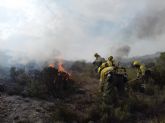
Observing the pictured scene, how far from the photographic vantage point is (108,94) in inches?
491

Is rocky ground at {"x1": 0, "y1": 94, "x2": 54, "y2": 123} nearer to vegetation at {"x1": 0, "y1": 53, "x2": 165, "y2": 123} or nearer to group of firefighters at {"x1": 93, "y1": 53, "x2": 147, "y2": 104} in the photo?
vegetation at {"x1": 0, "y1": 53, "x2": 165, "y2": 123}

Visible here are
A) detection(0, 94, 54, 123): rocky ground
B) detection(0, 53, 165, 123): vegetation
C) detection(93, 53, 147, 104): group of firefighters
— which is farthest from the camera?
detection(93, 53, 147, 104): group of firefighters

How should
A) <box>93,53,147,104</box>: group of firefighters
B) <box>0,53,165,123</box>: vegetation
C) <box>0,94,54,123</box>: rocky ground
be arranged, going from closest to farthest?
<box>0,94,54,123</box>: rocky ground, <box>0,53,165,123</box>: vegetation, <box>93,53,147,104</box>: group of firefighters

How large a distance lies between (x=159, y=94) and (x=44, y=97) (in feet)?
15.8

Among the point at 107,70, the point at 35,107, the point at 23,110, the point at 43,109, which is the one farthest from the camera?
the point at 107,70

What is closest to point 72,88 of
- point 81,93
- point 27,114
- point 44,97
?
point 81,93

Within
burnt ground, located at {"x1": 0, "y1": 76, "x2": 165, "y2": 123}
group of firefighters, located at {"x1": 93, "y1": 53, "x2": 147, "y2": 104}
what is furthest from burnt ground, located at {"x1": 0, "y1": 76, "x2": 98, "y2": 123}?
group of firefighters, located at {"x1": 93, "y1": 53, "x2": 147, "y2": 104}

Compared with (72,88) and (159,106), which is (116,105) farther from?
(72,88)

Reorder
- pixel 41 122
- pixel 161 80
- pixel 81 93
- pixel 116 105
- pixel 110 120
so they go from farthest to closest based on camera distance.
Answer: pixel 161 80 < pixel 81 93 < pixel 116 105 < pixel 110 120 < pixel 41 122

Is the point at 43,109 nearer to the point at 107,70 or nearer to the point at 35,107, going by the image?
the point at 35,107

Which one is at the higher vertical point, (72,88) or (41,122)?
(72,88)

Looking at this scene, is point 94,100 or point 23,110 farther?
point 94,100

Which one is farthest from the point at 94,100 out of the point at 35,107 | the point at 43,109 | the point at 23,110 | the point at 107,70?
the point at 23,110

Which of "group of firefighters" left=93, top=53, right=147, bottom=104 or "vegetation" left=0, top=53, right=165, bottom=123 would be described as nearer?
"vegetation" left=0, top=53, right=165, bottom=123
